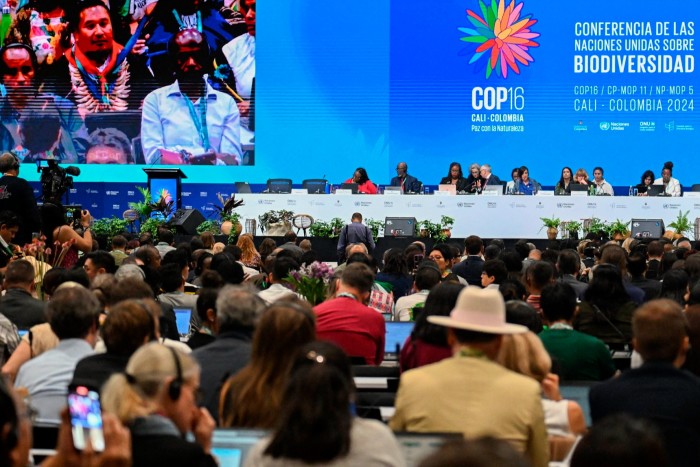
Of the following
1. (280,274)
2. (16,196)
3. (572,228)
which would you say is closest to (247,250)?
(16,196)

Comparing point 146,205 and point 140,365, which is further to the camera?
point 146,205

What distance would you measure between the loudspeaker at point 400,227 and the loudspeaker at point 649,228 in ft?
10.3

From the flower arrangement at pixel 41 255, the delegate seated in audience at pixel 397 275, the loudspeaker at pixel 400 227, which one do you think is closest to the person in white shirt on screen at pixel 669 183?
the loudspeaker at pixel 400 227

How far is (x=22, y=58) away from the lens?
2184 cm

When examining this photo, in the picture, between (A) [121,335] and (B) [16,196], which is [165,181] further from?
(A) [121,335]

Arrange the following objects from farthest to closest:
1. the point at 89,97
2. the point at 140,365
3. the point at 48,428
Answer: the point at 89,97 → the point at 48,428 → the point at 140,365

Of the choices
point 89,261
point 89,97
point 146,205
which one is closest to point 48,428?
point 89,261

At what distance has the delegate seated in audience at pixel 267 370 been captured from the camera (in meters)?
3.49

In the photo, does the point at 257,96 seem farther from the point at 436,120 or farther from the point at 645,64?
the point at 645,64

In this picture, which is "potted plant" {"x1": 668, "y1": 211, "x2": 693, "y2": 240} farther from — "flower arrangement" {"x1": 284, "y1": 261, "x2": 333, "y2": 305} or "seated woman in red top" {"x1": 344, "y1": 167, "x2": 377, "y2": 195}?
"flower arrangement" {"x1": 284, "y1": 261, "x2": 333, "y2": 305}

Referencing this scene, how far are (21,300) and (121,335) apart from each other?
93.5 inches

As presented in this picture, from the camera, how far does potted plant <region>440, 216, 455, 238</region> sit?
16.2m

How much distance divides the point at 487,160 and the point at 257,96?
4.41 metres

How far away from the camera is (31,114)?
2186cm
